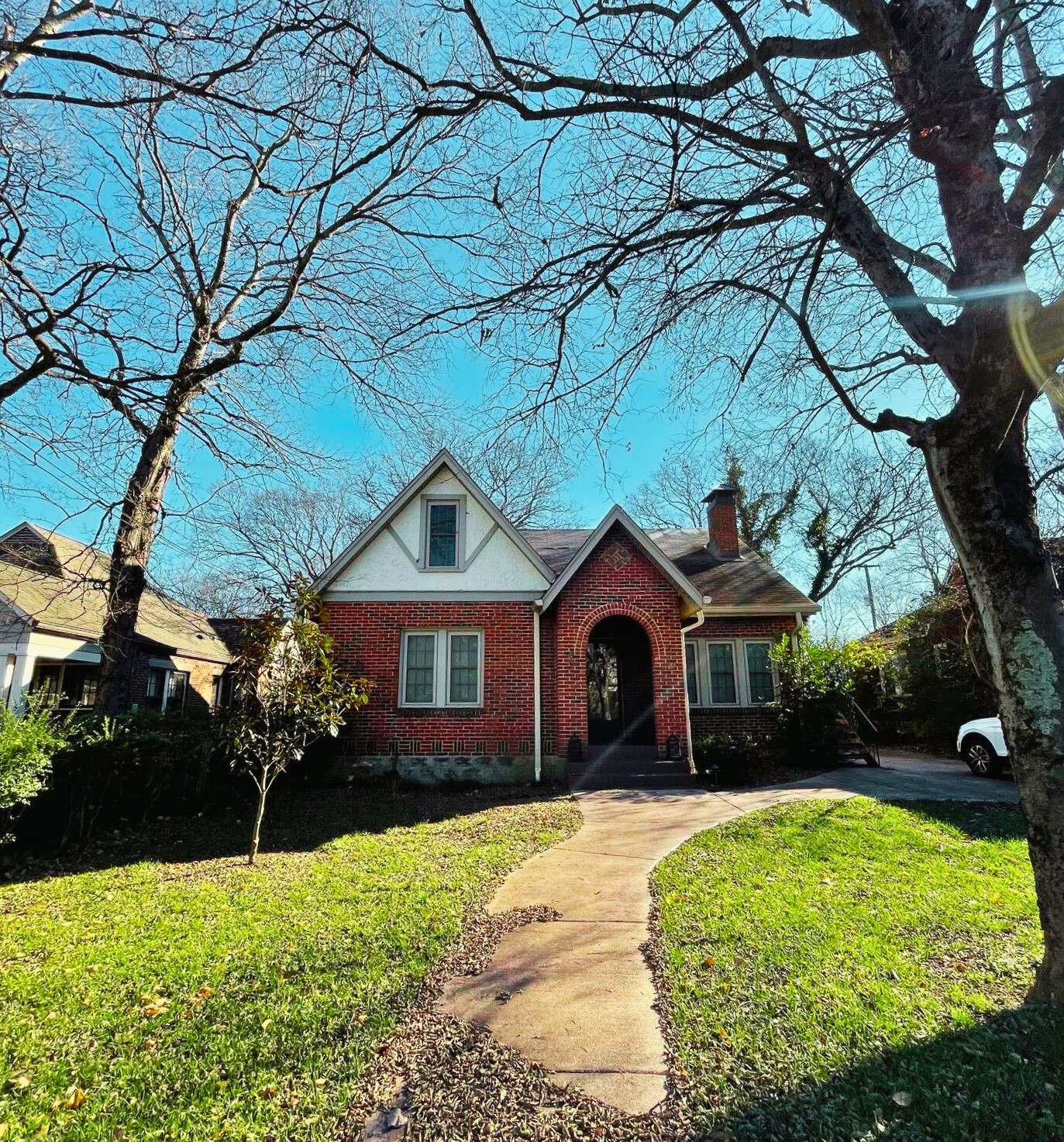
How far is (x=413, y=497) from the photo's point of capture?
13273 mm

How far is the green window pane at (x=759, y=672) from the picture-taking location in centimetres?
1447

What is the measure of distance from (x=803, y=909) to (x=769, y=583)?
11388 mm

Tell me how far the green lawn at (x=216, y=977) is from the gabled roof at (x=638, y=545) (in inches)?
219

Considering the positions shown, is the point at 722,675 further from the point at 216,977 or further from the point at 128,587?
the point at 216,977

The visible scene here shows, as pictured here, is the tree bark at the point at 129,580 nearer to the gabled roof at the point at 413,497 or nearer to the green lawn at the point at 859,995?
the gabled roof at the point at 413,497

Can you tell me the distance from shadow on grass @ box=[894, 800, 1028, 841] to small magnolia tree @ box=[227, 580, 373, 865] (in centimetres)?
→ 831

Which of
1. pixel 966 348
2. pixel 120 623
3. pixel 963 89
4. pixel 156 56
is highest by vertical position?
pixel 156 56

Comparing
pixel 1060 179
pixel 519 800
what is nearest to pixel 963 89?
pixel 1060 179

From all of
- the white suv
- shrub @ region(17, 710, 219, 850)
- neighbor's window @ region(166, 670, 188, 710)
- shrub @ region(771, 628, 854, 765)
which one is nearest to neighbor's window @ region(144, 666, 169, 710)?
neighbor's window @ region(166, 670, 188, 710)

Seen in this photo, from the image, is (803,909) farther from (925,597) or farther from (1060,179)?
(925,597)

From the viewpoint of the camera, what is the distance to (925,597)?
21.1m

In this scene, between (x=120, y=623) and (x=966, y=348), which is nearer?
(x=966, y=348)

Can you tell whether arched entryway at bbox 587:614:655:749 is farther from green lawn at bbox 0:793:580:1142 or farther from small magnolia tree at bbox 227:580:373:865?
green lawn at bbox 0:793:580:1142

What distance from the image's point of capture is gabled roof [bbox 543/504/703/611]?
12.3 m
